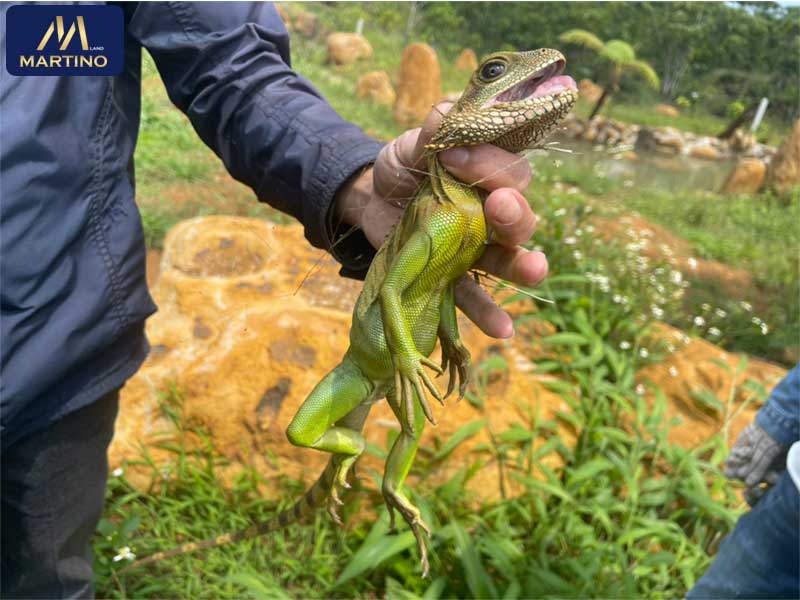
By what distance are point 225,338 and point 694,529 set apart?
8.05 feet

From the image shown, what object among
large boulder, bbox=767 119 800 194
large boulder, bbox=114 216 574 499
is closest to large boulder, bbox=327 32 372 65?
large boulder, bbox=114 216 574 499

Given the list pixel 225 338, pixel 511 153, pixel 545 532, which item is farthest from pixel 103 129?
pixel 545 532

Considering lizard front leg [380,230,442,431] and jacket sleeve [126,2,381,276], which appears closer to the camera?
lizard front leg [380,230,442,431]

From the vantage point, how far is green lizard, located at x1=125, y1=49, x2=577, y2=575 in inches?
35.6

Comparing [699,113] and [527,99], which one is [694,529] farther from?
[699,113]

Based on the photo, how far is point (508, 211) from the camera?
3.11ft

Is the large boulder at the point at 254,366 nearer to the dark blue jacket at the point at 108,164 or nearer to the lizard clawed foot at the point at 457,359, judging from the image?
the dark blue jacket at the point at 108,164

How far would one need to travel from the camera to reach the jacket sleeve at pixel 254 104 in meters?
1.37

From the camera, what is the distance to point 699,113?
570 cm

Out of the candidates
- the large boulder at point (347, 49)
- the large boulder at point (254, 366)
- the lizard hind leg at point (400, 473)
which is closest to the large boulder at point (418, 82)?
the large boulder at point (347, 49)

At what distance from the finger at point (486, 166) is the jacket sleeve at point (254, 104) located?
0.40 meters

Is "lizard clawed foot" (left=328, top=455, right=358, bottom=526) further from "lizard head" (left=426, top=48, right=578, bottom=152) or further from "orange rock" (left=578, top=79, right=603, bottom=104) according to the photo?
"orange rock" (left=578, top=79, right=603, bottom=104)

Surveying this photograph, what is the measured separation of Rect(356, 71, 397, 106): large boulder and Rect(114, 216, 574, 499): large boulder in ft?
15.1

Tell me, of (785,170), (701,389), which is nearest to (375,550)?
(701,389)
